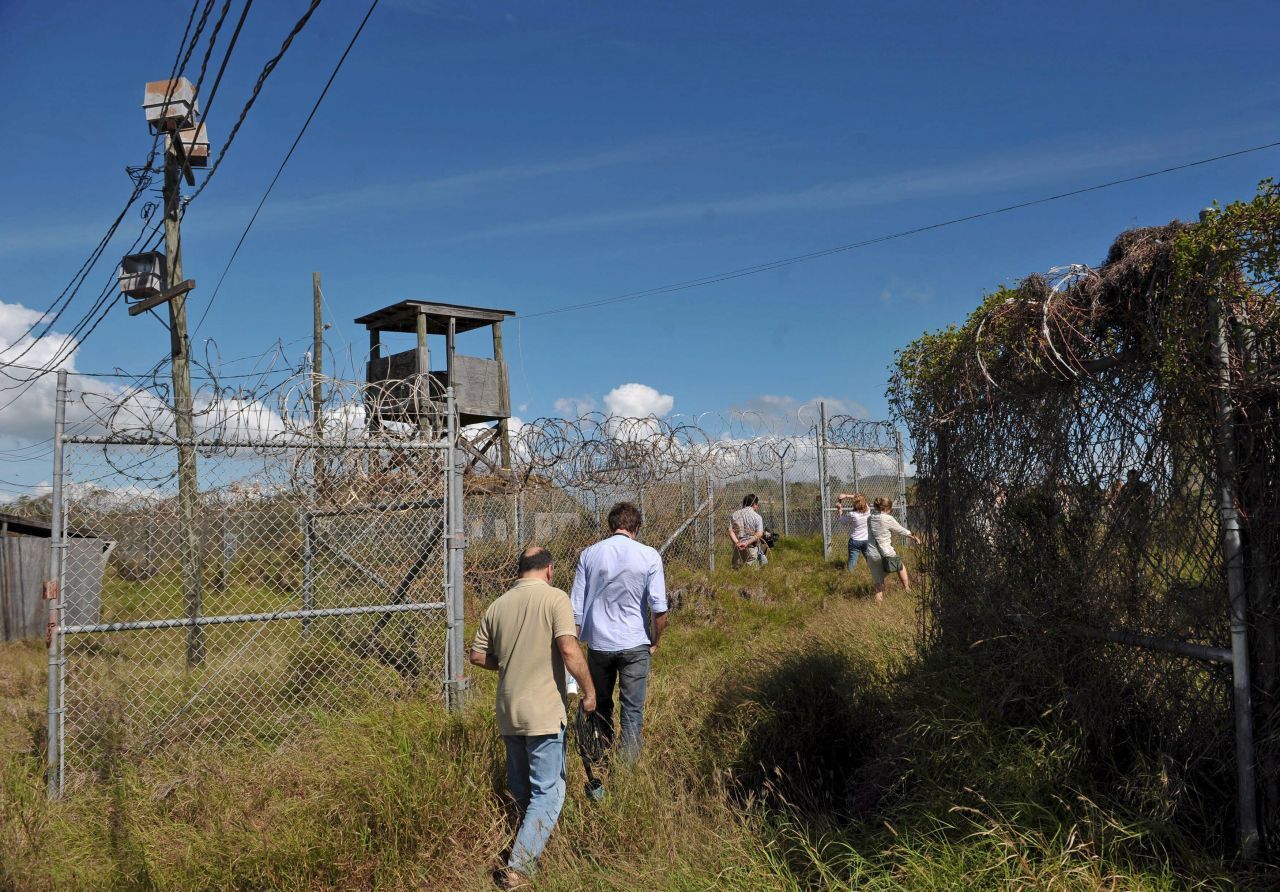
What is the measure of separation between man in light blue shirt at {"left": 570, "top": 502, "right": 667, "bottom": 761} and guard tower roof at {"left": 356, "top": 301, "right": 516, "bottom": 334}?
10.3 m

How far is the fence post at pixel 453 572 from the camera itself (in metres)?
6.41

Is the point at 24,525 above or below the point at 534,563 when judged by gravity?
above

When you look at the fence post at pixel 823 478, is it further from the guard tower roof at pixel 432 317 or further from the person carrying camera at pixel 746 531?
the guard tower roof at pixel 432 317

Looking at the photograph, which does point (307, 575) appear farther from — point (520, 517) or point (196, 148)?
point (196, 148)

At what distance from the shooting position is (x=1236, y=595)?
3.45 metres

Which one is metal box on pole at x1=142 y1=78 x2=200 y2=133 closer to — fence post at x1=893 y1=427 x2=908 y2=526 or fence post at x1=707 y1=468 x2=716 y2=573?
fence post at x1=707 y1=468 x2=716 y2=573

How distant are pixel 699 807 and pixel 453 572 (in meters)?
2.48

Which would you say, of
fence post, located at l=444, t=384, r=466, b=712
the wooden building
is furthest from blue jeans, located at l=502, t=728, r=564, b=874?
the wooden building

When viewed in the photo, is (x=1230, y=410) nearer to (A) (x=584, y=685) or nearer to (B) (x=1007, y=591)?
(B) (x=1007, y=591)

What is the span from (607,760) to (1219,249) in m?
4.00

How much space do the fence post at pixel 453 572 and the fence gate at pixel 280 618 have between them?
12 cm

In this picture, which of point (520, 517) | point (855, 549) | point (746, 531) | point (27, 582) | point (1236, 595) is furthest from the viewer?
point (746, 531)

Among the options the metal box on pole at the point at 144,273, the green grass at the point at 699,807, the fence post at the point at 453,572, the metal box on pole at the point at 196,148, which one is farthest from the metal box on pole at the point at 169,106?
the green grass at the point at 699,807

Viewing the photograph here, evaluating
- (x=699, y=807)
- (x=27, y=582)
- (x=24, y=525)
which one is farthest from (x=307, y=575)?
(x=24, y=525)
